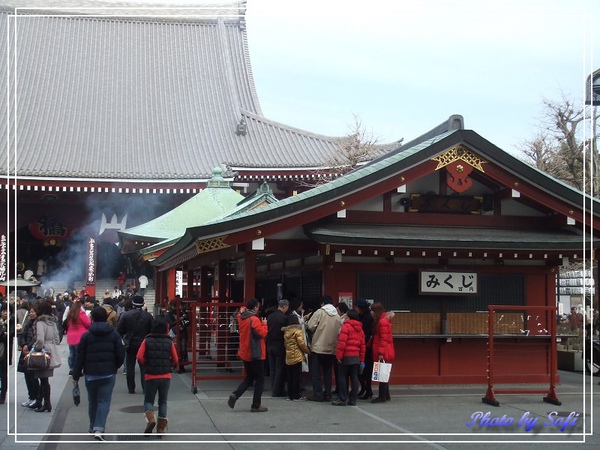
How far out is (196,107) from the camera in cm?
3869

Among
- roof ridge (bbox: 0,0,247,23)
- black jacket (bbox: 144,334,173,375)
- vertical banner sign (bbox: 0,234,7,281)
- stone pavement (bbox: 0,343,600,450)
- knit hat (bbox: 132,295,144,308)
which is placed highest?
roof ridge (bbox: 0,0,247,23)

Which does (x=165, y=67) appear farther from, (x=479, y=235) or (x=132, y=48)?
(x=479, y=235)

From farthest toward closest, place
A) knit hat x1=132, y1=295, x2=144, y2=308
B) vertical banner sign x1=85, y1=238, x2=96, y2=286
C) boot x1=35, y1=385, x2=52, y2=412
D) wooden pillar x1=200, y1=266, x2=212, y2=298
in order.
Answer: vertical banner sign x1=85, y1=238, x2=96, y2=286
wooden pillar x1=200, y1=266, x2=212, y2=298
knit hat x1=132, y1=295, x2=144, y2=308
boot x1=35, y1=385, x2=52, y2=412

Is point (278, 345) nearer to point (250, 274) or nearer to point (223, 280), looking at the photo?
point (250, 274)

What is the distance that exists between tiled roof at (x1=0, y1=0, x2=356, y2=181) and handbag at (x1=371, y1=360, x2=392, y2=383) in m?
20.9

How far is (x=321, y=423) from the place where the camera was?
1098 cm

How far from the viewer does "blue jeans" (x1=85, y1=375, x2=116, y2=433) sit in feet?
32.8

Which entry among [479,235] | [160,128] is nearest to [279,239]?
[479,235]

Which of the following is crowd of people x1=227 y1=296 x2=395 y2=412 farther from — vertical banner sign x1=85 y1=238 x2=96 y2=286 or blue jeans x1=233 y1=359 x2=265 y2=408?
vertical banner sign x1=85 y1=238 x2=96 y2=286

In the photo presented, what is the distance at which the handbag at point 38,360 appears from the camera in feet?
38.2

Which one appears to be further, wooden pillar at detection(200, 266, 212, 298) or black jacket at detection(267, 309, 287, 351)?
wooden pillar at detection(200, 266, 212, 298)

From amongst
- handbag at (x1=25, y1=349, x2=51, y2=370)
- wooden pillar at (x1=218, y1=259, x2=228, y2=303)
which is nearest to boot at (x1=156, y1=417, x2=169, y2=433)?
handbag at (x1=25, y1=349, x2=51, y2=370)

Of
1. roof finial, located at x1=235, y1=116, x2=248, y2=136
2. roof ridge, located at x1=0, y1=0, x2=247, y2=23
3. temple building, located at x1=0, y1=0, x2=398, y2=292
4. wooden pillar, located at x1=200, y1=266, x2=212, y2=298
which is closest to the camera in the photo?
wooden pillar, located at x1=200, y1=266, x2=212, y2=298

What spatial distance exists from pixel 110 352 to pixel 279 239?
203 inches
